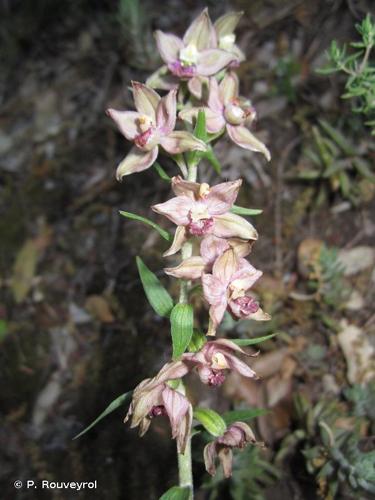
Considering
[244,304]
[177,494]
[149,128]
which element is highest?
[149,128]

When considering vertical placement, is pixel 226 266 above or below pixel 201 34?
below

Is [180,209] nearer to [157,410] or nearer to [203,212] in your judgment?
[203,212]

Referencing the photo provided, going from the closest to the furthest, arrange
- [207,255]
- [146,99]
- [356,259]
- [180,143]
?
[207,255], [180,143], [146,99], [356,259]

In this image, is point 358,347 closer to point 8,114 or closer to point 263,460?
point 263,460

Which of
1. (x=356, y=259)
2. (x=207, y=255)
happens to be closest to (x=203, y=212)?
(x=207, y=255)

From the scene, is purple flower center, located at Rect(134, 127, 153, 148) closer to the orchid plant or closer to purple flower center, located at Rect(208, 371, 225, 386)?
the orchid plant
